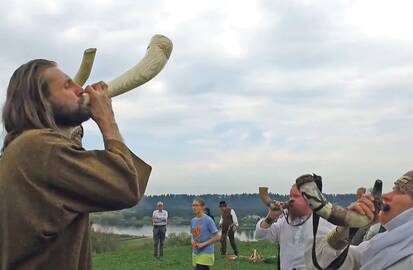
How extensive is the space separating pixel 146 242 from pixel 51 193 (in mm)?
23351

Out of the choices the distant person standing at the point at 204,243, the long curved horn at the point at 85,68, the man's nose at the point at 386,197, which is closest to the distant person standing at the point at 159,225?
the distant person standing at the point at 204,243

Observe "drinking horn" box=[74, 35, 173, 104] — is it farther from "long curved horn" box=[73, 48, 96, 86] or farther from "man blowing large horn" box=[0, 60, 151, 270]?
"man blowing large horn" box=[0, 60, 151, 270]

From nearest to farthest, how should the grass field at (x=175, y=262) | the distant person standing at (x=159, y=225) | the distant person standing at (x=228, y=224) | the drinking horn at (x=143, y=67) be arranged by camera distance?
the drinking horn at (x=143, y=67) → the grass field at (x=175, y=262) → the distant person standing at (x=228, y=224) → the distant person standing at (x=159, y=225)

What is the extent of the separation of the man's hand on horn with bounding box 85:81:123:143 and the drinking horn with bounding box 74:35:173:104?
16cm

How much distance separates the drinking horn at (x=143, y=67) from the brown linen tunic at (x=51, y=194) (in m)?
0.38

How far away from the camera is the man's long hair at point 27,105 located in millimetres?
2115

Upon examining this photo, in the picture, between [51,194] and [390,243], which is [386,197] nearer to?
[390,243]

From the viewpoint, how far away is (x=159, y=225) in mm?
16219

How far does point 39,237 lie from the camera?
1.95 meters

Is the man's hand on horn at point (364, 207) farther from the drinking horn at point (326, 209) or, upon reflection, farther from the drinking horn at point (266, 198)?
the drinking horn at point (266, 198)

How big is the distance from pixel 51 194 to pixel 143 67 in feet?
2.10

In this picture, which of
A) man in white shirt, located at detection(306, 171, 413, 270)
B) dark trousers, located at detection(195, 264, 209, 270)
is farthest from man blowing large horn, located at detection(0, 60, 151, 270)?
dark trousers, located at detection(195, 264, 209, 270)

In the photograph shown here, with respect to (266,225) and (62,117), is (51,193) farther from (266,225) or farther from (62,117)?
(266,225)

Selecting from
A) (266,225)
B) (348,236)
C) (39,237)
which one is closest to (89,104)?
(39,237)
